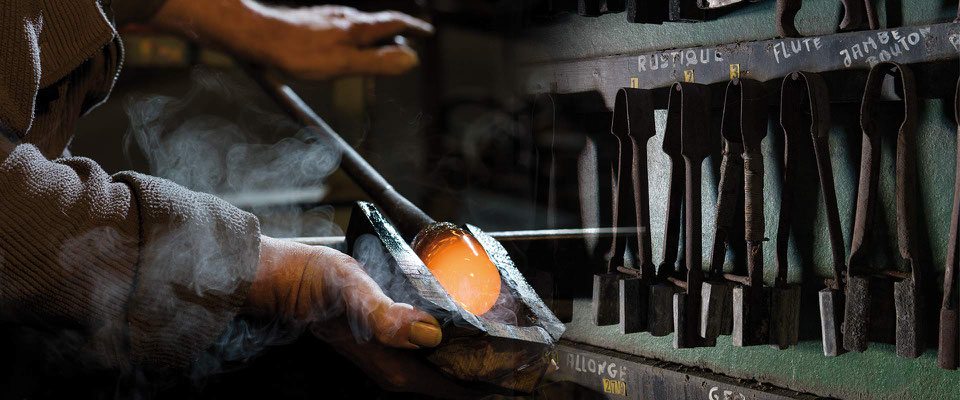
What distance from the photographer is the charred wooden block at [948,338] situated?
4.10ft

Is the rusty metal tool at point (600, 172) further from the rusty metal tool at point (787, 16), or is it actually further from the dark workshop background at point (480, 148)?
the rusty metal tool at point (787, 16)

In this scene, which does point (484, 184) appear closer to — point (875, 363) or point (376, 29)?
point (376, 29)

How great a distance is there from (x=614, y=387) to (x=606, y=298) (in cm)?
34

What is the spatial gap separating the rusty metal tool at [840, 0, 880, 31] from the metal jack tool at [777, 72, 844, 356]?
0.39ft

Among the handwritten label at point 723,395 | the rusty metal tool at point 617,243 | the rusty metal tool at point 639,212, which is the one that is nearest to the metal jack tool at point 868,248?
the handwritten label at point 723,395

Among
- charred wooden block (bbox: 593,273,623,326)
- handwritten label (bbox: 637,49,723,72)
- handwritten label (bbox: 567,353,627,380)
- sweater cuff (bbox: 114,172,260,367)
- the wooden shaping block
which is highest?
handwritten label (bbox: 637,49,723,72)

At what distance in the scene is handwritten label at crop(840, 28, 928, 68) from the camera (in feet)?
4.38

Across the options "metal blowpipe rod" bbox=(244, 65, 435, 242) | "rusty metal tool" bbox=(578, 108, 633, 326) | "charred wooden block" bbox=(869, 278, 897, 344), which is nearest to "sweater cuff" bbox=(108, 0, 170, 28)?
"metal blowpipe rod" bbox=(244, 65, 435, 242)

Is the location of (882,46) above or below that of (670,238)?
above

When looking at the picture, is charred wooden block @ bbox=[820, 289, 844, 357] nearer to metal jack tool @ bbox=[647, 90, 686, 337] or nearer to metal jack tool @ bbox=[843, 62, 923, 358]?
metal jack tool @ bbox=[843, 62, 923, 358]

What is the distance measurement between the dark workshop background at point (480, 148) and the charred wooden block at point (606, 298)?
215 mm

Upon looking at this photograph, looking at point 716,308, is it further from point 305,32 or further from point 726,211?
point 305,32

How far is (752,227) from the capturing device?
1.51m

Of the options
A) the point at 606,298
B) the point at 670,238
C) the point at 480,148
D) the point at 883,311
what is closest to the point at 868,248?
the point at 883,311
